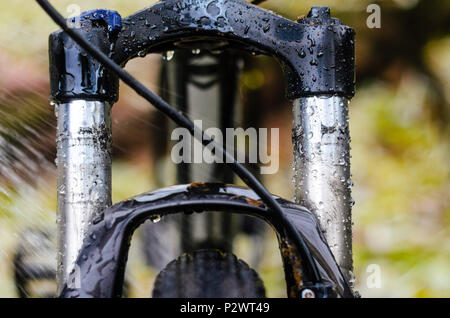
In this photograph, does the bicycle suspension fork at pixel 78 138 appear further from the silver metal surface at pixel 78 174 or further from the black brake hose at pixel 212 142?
the black brake hose at pixel 212 142

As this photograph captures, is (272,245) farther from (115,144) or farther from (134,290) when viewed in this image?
(115,144)

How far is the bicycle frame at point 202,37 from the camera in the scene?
2.49 feet

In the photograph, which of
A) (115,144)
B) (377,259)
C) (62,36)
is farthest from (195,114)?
(377,259)

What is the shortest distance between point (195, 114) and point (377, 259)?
0.78 meters

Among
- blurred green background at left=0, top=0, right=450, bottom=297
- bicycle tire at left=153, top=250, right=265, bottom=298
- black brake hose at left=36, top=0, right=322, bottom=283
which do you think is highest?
blurred green background at left=0, top=0, right=450, bottom=297

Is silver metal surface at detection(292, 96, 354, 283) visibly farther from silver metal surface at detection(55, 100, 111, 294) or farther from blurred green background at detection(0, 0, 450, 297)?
blurred green background at detection(0, 0, 450, 297)

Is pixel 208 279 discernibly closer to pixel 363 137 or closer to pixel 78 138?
pixel 78 138

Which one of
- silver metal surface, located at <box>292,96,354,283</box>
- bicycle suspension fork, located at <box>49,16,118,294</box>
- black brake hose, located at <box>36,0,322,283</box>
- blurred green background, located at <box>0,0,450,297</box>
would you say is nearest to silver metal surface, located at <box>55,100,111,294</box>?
bicycle suspension fork, located at <box>49,16,118,294</box>

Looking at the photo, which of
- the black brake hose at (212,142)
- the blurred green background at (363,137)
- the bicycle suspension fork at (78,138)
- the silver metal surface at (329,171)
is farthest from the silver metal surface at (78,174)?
the blurred green background at (363,137)

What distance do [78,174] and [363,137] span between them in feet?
3.48

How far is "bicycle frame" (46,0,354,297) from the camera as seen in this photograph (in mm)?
759

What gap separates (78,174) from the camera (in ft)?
2.50

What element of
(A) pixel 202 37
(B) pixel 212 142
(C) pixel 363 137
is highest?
(C) pixel 363 137

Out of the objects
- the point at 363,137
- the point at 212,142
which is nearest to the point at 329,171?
the point at 212,142
